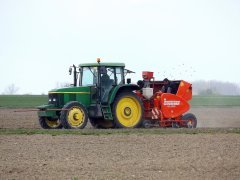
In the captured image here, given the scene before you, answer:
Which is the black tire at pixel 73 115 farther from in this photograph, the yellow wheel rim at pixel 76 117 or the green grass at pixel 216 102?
the green grass at pixel 216 102

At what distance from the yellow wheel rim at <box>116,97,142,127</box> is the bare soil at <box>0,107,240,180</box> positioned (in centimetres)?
383

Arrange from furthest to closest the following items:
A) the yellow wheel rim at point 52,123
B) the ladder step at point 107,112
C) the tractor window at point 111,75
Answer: the yellow wheel rim at point 52,123 → the tractor window at point 111,75 → the ladder step at point 107,112

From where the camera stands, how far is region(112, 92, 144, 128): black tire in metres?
20.8

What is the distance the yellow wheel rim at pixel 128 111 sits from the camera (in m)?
20.9

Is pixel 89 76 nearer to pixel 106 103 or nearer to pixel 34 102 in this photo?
pixel 106 103

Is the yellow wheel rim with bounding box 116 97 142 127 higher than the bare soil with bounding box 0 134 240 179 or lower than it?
higher

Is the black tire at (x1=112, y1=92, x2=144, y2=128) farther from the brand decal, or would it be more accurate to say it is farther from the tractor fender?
the brand decal

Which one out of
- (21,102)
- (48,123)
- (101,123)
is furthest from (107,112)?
(21,102)

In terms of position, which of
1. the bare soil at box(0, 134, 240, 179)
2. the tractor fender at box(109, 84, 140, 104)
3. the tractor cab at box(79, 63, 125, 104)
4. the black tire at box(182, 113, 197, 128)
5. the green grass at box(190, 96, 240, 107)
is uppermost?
the tractor cab at box(79, 63, 125, 104)

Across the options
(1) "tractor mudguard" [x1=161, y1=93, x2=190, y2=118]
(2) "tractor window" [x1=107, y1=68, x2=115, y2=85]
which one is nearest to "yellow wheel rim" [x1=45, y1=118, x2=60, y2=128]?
(2) "tractor window" [x1=107, y1=68, x2=115, y2=85]

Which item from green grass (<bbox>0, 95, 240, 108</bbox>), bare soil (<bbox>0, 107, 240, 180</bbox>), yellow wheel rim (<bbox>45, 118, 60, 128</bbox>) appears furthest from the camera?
green grass (<bbox>0, 95, 240, 108</bbox>)

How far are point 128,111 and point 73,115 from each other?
7.14 ft

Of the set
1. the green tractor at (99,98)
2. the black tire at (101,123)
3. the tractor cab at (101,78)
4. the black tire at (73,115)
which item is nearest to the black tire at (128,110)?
the green tractor at (99,98)

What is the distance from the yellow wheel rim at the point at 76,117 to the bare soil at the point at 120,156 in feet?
9.94
